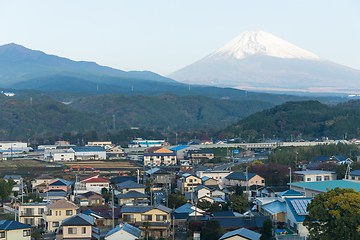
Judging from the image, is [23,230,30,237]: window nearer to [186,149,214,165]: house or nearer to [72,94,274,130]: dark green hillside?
[186,149,214,165]: house

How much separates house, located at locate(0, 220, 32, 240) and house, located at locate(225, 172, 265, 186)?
12.6 metres

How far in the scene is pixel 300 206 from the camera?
638 inches

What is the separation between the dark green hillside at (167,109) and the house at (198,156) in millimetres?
63983

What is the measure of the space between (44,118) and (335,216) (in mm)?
86622

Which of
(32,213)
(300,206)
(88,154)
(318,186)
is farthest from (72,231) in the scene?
(88,154)

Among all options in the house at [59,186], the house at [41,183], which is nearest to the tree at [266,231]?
the house at [59,186]

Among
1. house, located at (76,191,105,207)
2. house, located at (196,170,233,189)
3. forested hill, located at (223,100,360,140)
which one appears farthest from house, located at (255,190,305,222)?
forested hill, located at (223,100,360,140)

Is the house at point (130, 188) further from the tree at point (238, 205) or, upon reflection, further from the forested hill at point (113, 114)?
the forested hill at point (113, 114)

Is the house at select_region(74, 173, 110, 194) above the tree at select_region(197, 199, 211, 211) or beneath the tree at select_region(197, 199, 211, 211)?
beneath

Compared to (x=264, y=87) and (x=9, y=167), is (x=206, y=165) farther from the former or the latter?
(x=264, y=87)

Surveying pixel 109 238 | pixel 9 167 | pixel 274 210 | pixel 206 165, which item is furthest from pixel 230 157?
pixel 109 238

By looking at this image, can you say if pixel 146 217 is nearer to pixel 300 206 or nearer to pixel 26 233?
pixel 26 233

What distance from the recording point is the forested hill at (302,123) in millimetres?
60175

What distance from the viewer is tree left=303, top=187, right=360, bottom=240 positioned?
491 inches
